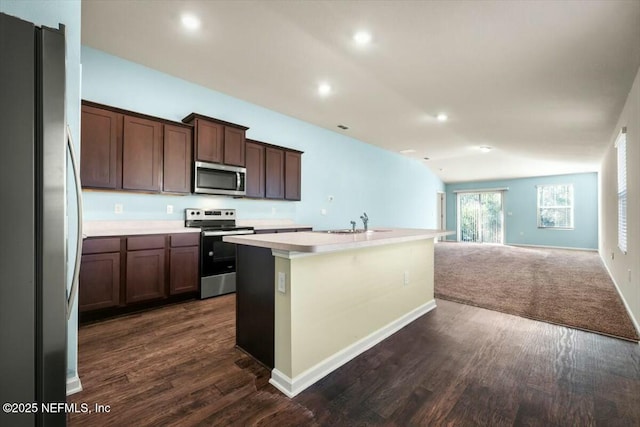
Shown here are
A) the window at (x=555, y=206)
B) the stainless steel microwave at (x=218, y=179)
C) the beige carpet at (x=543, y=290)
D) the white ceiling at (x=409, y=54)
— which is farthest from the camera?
the window at (x=555, y=206)

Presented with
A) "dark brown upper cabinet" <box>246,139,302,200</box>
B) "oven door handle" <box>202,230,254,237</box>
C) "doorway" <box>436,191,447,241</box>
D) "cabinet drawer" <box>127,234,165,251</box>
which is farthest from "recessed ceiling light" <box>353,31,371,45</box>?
"doorway" <box>436,191,447,241</box>

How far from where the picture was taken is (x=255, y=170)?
4.27 meters

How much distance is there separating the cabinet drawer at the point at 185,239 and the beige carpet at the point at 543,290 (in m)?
3.15

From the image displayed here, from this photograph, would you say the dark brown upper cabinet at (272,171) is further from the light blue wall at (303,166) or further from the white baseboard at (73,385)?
the white baseboard at (73,385)

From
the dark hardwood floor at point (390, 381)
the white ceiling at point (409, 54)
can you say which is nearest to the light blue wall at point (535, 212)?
the white ceiling at point (409, 54)

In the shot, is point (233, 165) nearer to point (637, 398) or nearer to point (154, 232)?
point (154, 232)

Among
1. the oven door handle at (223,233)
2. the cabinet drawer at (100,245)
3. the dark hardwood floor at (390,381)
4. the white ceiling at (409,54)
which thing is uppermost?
the white ceiling at (409,54)

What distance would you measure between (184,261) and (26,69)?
105 inches

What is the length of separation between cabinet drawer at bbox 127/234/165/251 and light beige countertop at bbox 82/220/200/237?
6cm

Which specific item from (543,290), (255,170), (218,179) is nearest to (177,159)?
(218,179)

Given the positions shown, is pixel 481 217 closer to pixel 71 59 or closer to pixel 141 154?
pixel 141 154

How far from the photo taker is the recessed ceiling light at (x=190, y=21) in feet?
7.98

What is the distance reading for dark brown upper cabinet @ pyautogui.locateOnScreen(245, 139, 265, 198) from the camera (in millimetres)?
4188

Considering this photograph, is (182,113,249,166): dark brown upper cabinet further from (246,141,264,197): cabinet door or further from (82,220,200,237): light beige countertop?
(82,220,200,237): light beige countertop
